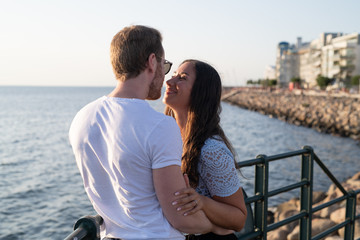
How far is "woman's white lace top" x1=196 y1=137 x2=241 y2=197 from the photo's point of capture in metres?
1.82

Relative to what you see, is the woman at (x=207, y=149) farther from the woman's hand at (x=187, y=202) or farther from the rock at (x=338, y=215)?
the rock at (x=338, y=215)

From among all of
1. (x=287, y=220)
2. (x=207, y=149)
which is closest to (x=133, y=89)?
(x=207, y=149)

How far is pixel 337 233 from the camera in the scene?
23.9 feet

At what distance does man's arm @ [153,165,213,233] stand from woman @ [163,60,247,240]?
0.07m

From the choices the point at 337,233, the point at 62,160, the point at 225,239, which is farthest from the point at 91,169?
the point at 62,160

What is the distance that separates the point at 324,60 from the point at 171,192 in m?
85.2

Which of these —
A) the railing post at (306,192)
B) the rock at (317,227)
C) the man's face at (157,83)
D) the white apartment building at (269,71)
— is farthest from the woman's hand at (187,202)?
the white apartment building at (269,71)

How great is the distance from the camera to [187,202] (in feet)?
5.06

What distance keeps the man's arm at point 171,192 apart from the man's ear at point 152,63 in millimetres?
383

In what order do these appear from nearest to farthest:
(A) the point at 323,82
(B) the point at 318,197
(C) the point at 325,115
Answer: (B) the point at 318,197
(C) the point at 325,115
(A) the point at 323,82

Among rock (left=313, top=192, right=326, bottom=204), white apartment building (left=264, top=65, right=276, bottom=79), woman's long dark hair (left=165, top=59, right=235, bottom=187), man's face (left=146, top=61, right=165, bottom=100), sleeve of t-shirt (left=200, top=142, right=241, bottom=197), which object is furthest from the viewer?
white apartment building (left=264, top=65, right=276, bottom=79)

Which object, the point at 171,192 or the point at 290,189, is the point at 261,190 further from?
the point at 171,192

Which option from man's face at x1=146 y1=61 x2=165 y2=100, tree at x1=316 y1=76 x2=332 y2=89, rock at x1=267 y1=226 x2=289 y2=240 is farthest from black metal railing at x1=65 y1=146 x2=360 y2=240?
tree at x1=316 y1=76 x2=332 y2=89

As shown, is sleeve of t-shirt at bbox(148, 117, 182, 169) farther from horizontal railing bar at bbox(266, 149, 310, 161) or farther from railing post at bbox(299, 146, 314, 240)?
railing post at bbox(299, 146, 314, 240)
